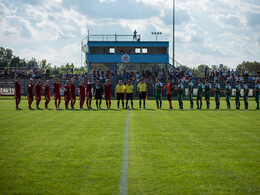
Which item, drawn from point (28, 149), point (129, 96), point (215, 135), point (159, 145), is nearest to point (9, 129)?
point (28, 149)

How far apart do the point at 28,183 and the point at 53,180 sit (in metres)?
0.42

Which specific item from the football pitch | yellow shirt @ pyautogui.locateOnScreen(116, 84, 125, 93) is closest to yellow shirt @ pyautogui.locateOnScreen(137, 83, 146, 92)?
yellow shirt @ pyautogui.locateOnScreen(116, 84, 125, 93)

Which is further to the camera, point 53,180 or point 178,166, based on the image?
point 178,166

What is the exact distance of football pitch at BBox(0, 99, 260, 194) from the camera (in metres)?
4.98

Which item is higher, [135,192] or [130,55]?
[130,55]

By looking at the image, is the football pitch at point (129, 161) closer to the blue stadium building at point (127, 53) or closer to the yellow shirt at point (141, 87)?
the yellow shirt at point (141, 87)

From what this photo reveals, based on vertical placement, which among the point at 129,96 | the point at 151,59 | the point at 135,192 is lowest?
the point at 135,192

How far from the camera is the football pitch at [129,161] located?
4.98m

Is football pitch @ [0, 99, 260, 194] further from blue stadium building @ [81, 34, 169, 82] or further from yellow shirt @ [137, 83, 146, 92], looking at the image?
blue stadium building @ [81, 34, 169, 82]

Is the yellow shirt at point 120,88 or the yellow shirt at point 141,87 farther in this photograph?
the yellow shirt at point 141,87

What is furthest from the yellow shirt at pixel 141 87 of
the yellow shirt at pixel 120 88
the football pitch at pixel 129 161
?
the football pitch at pixel 129 161

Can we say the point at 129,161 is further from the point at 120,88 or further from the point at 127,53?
the point at 127,53

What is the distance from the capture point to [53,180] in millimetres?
5312

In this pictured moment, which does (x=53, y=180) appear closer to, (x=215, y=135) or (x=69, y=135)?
(x=69, y=135)
